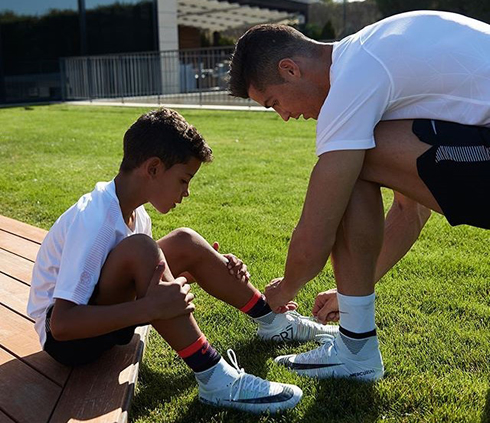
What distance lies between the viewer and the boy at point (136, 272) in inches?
69.8

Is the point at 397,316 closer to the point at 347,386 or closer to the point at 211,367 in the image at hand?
the point at 347,386

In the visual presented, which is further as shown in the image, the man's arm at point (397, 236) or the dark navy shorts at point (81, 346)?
the man's arm at point (397, 236)

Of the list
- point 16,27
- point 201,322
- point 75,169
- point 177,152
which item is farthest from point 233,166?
point 16,27

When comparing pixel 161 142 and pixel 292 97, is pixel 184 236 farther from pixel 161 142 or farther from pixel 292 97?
pixel 292 97

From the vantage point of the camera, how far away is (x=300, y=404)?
76.2 inches

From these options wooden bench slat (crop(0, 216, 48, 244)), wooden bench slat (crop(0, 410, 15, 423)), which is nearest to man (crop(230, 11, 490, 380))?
wooden bench slat (crop(0, 410, 15, 423))

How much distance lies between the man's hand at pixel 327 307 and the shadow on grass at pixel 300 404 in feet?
0.98

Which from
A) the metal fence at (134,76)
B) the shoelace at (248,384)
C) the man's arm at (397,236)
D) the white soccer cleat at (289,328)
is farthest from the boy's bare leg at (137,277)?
the metal fence at (134,76)

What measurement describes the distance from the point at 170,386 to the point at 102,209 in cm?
64

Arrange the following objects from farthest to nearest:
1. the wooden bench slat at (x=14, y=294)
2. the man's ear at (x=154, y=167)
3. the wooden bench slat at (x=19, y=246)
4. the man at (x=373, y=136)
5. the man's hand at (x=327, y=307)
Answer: the wooden bench slat at (x=19, y=246) → the wooden bench slat at (x=14, y=294) → the man's hand at (x=327, y=307) → the man's ear at (x=154, y=167) → the man at (x=373, y=136)

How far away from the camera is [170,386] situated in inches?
82.2

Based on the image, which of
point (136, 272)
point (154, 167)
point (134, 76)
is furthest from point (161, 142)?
point (134, 76)

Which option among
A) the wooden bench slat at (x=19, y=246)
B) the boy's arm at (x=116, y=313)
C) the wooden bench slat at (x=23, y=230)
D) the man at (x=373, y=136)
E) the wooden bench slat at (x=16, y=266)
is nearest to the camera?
the boy's arm at (x=116, y=313)

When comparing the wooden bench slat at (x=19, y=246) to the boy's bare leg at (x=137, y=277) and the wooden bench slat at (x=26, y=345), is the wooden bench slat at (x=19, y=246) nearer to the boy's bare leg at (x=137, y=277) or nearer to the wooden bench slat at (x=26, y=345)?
the wooden bench slat at (x=26, y=345)
